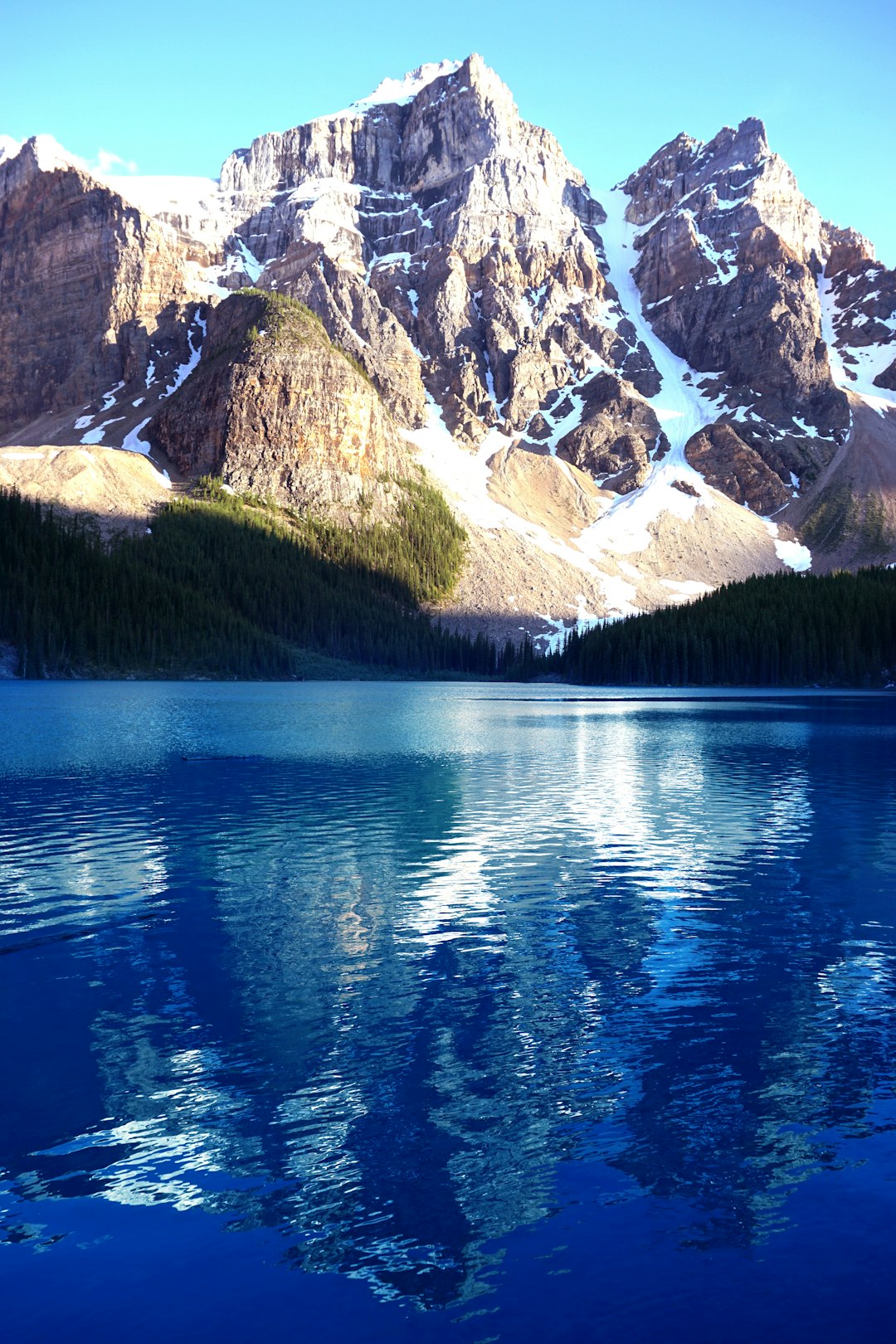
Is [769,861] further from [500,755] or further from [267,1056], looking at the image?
[500,755]

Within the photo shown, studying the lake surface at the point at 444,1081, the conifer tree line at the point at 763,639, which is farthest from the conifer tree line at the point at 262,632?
the lake surface at the point at 444,1081

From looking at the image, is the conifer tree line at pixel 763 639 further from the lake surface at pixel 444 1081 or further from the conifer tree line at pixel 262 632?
the lake surface at pixel 444 1081

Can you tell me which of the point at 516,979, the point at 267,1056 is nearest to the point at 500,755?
the point at 516,979

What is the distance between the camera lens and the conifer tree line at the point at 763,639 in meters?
158

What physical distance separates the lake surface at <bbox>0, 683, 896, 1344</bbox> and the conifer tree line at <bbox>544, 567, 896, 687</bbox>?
13567 centimetres

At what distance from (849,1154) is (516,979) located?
647 centimetres

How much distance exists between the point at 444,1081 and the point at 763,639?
159 metres

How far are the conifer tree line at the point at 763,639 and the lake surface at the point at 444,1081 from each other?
445 feet

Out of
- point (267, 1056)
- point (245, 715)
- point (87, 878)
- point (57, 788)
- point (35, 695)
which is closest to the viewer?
point (267, 1056)

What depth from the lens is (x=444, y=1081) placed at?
12234 millimetres

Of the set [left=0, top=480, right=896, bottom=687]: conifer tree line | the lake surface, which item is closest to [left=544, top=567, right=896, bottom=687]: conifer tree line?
[left=0, top=480, right=896, bottom=687]: conifer tree line

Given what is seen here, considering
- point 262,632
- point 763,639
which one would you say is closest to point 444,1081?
point 763,639

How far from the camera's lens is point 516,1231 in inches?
360

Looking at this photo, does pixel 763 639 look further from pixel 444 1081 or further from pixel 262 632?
pixel 444 1081
